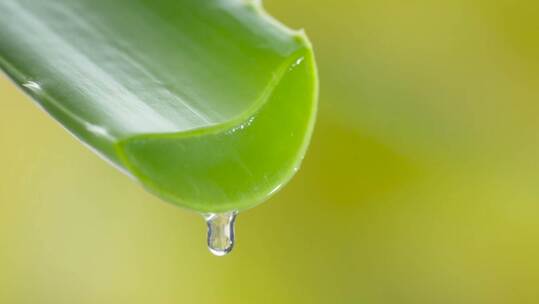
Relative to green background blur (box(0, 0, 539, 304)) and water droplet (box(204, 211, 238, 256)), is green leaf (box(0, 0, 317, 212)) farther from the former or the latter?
green background blur (box(0, 0, 539, 304))

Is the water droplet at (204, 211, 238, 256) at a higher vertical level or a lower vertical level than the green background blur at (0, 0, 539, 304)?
higher

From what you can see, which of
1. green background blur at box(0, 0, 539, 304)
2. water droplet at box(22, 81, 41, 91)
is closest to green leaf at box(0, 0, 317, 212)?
water droplet at box(22, 81, 41, 91)

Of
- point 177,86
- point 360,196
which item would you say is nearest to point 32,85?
point 177,86

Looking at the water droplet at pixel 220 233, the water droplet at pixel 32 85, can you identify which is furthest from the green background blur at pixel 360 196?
the water droplet at pixel 32 85

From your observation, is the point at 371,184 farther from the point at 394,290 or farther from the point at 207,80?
the point at 207,80

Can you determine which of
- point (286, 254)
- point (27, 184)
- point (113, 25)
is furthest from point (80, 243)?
point (113, 25)
